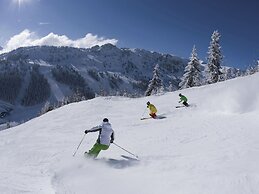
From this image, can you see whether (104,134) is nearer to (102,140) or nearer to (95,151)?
(102,140)

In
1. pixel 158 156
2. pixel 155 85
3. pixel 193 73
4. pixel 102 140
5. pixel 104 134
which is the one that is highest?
pixel 193 73

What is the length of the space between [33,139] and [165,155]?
1076 cm

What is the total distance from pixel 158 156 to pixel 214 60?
53.0 meters

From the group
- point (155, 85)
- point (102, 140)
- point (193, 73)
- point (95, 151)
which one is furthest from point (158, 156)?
point (155, 85)

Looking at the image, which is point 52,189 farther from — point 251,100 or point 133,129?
point 251,100

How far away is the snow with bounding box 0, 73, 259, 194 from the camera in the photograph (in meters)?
9.72

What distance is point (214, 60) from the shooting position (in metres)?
63.2

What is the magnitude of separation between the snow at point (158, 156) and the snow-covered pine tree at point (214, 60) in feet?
121

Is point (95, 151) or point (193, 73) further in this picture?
point (193, 73)

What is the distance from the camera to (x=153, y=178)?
412 inches

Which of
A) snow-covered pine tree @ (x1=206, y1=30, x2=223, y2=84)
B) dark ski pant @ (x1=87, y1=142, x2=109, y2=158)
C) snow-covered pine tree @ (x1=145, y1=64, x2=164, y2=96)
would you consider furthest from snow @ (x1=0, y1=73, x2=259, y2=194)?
snow-covered pine tree @ (x1=145, y1=64, x2=164, y2=96)

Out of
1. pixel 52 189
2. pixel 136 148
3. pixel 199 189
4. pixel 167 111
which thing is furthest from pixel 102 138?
pixel 167 111

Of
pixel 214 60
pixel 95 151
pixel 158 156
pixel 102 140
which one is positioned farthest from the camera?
pixel 214 60

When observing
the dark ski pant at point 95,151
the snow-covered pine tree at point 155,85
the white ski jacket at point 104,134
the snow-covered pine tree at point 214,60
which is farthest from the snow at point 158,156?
the snow-covered pine tree at point 155,85
